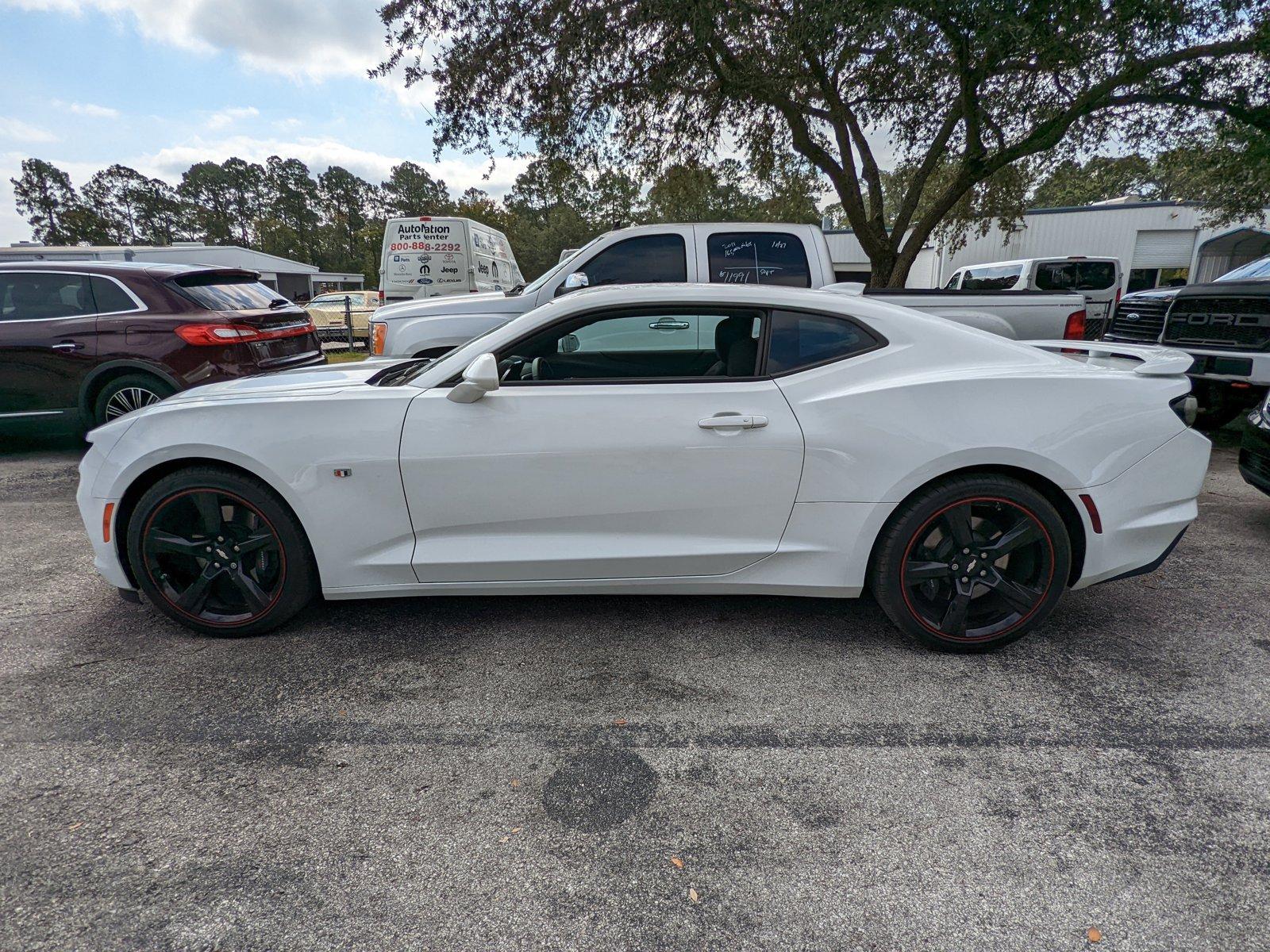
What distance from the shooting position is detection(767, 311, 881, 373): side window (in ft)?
9.92

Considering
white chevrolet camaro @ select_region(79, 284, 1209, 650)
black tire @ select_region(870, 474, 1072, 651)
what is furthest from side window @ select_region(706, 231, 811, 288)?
black tire @ select_region(870, 474, 1072, 651)

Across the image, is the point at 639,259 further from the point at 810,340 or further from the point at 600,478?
the point at 600,478

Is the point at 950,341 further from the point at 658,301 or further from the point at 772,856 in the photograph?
the point at 772,856

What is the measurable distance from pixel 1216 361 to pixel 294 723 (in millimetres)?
7898

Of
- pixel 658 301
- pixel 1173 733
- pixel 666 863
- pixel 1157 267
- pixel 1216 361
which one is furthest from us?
pixel 1157 267

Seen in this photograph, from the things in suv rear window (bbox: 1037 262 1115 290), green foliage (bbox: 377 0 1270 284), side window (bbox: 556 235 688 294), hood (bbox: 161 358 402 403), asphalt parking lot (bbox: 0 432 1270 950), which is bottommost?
asphalt parking lot (bbox: 0 432 1270 950)

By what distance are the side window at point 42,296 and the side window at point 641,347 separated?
17.3 feet

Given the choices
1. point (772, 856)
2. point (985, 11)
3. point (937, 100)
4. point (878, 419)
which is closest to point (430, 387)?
point (878, 419)

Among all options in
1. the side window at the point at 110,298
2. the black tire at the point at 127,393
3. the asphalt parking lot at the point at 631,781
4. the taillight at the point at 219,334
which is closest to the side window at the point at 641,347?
the asphalt parking lot at the point at 631,781

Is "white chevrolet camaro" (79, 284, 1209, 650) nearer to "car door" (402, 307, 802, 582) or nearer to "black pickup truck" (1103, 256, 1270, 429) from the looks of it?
"car door" (402, 307, 802, 582)

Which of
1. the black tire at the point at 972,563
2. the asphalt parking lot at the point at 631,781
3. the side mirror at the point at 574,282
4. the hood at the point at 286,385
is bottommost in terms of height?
the asphalt parking lot at the point at 631,781

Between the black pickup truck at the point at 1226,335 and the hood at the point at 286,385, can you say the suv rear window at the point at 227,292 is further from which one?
the black pickup truck at the point at 1226,335

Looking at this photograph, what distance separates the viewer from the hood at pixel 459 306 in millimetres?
6051

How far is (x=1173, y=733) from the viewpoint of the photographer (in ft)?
8.18
